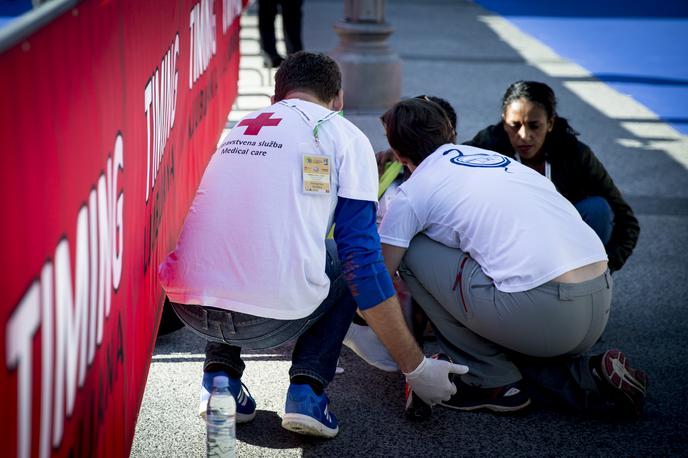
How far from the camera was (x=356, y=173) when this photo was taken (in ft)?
8.66

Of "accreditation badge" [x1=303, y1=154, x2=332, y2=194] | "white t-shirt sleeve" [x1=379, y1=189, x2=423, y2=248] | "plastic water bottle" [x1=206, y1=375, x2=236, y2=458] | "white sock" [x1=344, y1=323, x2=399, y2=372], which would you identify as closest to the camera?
"plastic water bottle" [x1=206, y1=375, x2=236, y2=458]

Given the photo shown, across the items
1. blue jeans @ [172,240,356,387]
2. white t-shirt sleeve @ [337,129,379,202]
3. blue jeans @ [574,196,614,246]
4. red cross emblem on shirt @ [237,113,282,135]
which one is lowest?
blue jeans @ [172,240,356,387]

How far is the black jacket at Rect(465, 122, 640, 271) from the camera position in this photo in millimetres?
3730

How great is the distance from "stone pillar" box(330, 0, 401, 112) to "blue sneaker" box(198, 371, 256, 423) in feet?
17.0

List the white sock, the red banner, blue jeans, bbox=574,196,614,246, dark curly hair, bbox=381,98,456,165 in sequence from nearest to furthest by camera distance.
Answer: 1. the red banner
2. dark curly hair, bbox=381,98,456,165
3. the white sock
4. blue jeans, bbox=574,196,614,246

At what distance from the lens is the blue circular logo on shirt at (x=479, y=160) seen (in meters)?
3.09

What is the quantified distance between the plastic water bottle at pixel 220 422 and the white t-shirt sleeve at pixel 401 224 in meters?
1.01

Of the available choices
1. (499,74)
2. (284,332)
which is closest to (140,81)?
(284,332)

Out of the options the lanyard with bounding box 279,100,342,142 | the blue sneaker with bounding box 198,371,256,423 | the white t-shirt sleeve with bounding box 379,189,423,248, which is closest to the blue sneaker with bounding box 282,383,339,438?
the blue sneaker with bounding box 198,371,256,423

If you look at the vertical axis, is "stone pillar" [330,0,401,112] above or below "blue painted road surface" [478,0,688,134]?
above

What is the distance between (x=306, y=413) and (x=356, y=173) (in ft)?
2.56

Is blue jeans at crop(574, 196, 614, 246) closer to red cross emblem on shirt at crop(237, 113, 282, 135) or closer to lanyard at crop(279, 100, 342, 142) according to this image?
lanyard at crop(279, 100, 342, 142)

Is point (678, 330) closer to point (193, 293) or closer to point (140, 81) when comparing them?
point (193, 293)

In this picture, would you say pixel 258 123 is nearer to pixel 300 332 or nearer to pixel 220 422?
pixel 300 332
